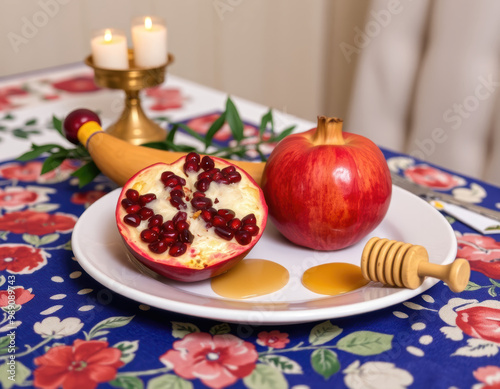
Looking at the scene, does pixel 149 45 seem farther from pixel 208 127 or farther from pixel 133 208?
pixel 133 208

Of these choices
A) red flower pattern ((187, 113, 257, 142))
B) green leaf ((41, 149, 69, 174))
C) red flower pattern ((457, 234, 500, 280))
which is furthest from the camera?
red flower pattern ((187, 113, 257, 142))

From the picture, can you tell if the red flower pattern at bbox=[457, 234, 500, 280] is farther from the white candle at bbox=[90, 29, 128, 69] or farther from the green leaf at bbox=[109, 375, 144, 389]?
the white candle at bbox=[90, 29, 128, 69]

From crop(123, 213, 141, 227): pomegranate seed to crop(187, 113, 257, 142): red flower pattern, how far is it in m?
0.55

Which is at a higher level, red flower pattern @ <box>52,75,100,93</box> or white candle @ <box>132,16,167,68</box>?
white candle @ <box>132,16,167,68</box>

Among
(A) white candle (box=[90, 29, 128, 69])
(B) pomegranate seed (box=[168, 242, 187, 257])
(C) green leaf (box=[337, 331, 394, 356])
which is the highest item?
(A) white candle (box=[90, 29, 128, 69])

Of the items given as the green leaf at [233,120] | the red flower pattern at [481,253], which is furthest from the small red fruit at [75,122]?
the red flower pattern at [481,253]

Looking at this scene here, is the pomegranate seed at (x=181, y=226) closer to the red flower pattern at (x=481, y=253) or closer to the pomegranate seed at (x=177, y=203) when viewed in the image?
the pomegranate seed at (x=177, y=203)

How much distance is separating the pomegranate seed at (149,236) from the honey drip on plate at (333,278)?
0.17 meters

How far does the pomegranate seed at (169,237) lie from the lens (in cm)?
62

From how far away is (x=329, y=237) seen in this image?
704 mm

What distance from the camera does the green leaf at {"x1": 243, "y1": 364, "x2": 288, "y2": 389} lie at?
20.6 inches

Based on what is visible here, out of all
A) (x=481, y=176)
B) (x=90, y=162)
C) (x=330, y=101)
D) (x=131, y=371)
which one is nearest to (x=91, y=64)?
(x=90, y=162)

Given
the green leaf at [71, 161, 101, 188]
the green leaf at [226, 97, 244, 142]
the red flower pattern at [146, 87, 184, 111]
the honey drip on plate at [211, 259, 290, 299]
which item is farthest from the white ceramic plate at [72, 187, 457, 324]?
the red flower pattern at [146, 87, 184, 111]

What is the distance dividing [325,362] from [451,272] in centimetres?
15
